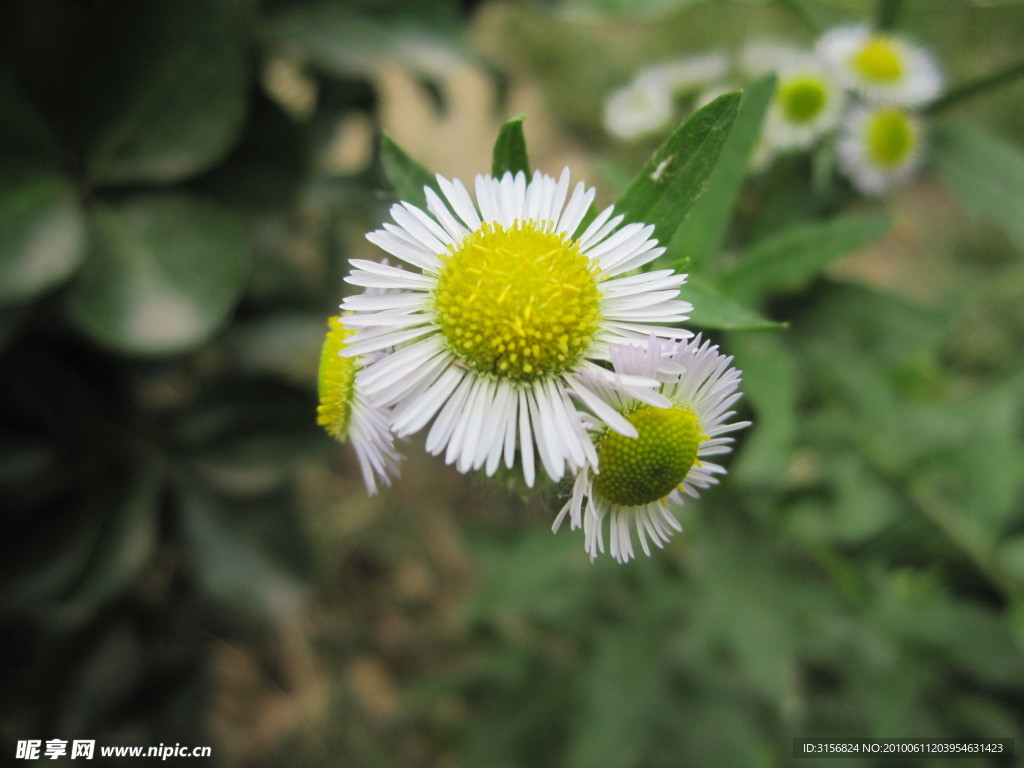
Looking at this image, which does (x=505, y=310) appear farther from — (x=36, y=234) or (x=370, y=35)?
(x=370, y=35)

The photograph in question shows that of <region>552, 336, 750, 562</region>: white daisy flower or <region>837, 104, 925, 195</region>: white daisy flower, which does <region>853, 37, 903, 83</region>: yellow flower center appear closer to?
<region>837, 104, 925, 195</region>: white daisy flower

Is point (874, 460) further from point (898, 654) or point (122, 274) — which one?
point (122, 274)

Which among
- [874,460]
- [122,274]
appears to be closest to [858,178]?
[874,460]

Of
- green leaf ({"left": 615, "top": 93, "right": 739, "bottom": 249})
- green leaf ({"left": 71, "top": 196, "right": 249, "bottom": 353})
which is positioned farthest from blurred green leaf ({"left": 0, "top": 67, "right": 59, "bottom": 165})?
green leaf ({"left": 615, "top": 93, "right": 739, "bottom": 249})

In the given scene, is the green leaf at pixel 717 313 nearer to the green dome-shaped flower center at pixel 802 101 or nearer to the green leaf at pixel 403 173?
the green leaf at pixel 403 173

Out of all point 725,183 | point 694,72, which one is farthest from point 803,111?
point 725,183

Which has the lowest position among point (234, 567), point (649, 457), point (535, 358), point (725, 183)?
point (234, 567)
